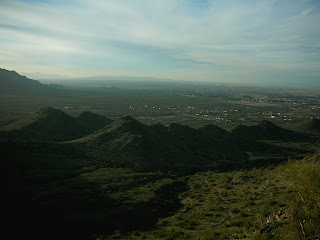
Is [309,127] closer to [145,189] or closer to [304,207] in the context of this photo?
[145,189]

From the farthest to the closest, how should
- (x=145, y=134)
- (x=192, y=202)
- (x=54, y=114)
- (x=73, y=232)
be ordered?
(x=54, y=114), (x=145, y=134), (x=192, y=202), (x=73, y=232)

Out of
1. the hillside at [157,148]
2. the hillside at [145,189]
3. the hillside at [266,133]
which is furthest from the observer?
the hillside at [266,133]

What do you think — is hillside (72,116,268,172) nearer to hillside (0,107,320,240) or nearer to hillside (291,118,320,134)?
hillside (0,107,320,240)

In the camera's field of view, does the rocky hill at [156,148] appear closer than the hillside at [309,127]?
Yes

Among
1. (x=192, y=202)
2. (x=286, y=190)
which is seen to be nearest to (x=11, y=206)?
(x=192, y=202)

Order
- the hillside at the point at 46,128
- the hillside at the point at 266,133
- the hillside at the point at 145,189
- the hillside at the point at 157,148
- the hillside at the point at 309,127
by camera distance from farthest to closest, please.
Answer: the hillside at the point at 309,127 → the hillside at the point at 266,133 → the hillside at the point at 46,128 → the hillside at the point at 157,148 → the hillside at the point at 145,189

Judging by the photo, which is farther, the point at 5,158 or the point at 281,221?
the point at 5,158

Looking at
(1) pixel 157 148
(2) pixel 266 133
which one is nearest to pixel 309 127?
(2) pixel 266 133

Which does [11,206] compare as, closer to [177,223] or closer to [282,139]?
[177,223]

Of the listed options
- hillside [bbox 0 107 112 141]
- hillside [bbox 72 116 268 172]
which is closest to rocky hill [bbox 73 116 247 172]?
hillside [bbox 72 116 268 172]

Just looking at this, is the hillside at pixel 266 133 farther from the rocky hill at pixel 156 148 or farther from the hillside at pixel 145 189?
the hillside at pixel 145 189

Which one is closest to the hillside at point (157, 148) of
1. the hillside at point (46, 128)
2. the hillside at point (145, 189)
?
the hillside at point (145, 189)
